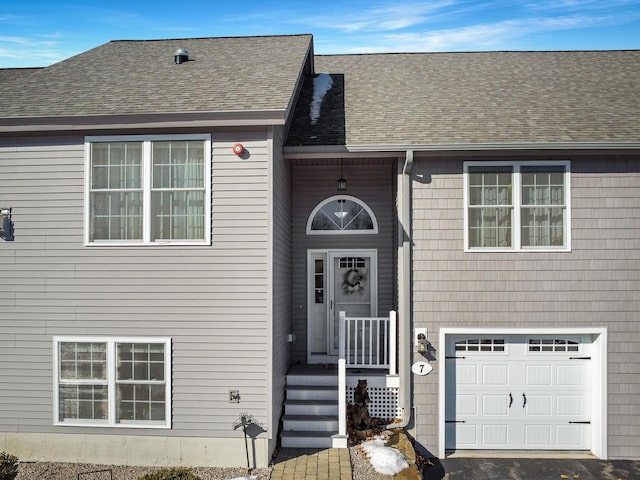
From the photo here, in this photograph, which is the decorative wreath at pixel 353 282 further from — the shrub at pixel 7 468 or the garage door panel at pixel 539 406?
the shrub at pixel 7 468

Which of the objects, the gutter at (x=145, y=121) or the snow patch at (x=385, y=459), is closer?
the snow patch at (x=385, y=459)

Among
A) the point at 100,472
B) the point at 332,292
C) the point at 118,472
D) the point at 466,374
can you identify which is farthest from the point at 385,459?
the point at 100,472

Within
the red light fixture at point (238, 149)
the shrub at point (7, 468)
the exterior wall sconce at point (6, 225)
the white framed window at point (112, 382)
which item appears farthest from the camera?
the exterior wall sconce at point (6, 225)

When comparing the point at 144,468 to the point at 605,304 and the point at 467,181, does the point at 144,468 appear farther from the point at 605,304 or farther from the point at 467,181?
the point at 605,304

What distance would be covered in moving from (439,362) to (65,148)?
6.38 m

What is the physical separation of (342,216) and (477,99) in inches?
127

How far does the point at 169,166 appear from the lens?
6.71 meters

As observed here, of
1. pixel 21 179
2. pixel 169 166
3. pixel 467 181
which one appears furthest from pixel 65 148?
pixel 467 181

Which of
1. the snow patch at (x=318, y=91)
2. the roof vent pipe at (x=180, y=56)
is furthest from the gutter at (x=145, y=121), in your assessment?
the roof vent pipe at (x=180, y=56)

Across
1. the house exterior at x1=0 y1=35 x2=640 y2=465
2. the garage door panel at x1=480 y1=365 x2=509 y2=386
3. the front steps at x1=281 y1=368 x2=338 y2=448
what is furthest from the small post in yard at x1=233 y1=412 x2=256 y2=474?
the garage door panel at x1=480 y1=365 x2=509 y2=386

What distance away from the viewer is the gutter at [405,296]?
24.2ft

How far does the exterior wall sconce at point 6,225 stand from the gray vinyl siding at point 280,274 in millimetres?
3818

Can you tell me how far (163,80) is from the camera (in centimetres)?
772

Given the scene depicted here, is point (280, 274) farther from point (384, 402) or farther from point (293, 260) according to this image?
point (384, 402)
